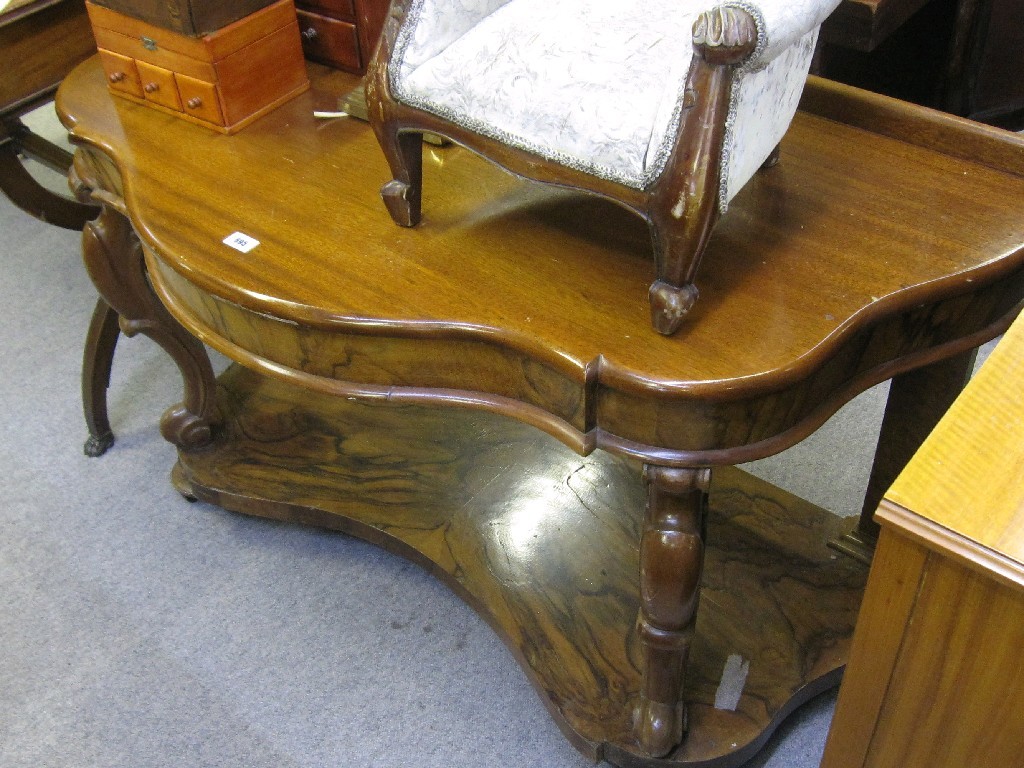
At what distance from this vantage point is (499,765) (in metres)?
1.29

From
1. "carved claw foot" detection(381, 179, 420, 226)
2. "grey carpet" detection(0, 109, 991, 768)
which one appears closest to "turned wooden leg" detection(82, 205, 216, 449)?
"grey carpet" detection(0, 109, 991, 768)

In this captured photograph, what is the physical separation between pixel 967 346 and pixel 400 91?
1.96 ft

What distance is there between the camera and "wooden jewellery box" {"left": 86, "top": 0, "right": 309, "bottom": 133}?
1.22 m

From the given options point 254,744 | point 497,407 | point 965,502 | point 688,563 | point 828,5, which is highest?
point 828,5

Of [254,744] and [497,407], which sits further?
[254,744]

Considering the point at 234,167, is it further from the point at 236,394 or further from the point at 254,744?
the point at 254,744

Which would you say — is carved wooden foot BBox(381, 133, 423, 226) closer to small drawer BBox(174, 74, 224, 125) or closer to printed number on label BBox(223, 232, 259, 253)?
printed number on label BBox(223, 232, 259, 253)

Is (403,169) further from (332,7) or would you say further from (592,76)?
(332,7)

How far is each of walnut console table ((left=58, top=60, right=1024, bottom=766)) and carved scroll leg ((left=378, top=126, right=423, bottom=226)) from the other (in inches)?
1.4

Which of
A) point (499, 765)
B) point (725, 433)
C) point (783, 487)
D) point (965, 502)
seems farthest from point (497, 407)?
point (783, 487)

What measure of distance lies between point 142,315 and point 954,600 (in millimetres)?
1168

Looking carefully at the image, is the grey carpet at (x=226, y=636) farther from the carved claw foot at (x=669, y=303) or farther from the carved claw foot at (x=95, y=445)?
the carved claw foot at (x=669, y=303)

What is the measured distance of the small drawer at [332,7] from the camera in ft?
4.29

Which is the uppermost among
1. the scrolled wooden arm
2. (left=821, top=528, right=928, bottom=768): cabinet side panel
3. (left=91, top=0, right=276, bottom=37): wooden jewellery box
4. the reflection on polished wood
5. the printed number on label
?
the scrolled wooden arm
